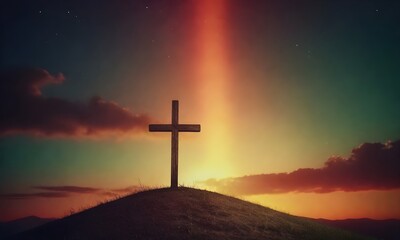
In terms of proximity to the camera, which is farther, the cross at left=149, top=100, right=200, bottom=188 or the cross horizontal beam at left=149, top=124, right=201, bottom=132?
Answer: the cross horizontal beam at left=149, top=124, right=201, bottom=132

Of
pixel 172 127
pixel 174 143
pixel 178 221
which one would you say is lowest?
pixel 178 221

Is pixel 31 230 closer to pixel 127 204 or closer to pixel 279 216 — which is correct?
pixel 127 204

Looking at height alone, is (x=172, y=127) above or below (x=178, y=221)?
above

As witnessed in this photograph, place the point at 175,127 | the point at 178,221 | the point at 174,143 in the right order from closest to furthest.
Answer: the point at 178,221 → the point at 174,143 → the point at 175,127

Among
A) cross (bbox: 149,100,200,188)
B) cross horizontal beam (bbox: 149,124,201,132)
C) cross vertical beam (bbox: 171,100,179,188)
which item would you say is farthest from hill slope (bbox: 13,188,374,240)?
cross horizontal beam (bbox: 149,124,201,132)

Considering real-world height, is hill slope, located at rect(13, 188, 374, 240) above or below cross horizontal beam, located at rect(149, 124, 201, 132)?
below

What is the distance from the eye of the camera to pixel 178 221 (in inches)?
783

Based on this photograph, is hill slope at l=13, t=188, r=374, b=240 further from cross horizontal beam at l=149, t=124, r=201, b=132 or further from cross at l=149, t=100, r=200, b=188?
cross horizontal beam at l=149, t=124, r=201, b=132

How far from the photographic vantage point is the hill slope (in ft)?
62.3

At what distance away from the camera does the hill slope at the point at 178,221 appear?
62.3ft

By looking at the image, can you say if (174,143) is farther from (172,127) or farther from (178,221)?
(178,221)

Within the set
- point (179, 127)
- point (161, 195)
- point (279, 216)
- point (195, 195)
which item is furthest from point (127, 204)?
point (279, 216)

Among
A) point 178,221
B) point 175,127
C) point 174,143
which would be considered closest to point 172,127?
point 175,127

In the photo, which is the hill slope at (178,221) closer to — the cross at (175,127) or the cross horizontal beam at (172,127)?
the cross at (175,127)
